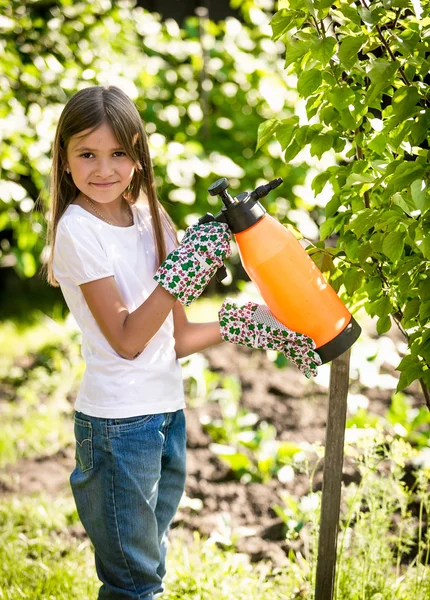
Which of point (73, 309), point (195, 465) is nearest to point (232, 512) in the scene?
point (195, 465)

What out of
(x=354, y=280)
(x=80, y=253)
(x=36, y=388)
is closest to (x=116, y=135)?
(x=80, y=253)

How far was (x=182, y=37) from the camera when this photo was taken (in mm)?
5051

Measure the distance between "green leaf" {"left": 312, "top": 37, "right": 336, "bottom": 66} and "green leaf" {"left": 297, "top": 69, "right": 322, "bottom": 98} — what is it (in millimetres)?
78

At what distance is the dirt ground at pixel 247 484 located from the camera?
277cm

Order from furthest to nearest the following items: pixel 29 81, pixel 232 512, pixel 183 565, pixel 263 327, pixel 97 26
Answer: pixel 97 26 < pixel 29 81 < pixel 232 512 < pixel 183 565 < pixel 263 327

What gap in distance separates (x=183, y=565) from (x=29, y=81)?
2.42 m

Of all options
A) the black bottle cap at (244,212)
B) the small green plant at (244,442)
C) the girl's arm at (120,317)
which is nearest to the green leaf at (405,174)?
the black bottle cap at (244,212)

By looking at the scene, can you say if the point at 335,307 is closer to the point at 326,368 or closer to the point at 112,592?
the point at 112,592

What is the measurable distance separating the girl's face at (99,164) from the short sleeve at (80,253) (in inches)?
3.4

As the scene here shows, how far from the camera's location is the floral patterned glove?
5.23ft

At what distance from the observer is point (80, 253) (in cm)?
172

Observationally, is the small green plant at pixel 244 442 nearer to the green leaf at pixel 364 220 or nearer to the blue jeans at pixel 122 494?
the blue jeans at pixel 122 494

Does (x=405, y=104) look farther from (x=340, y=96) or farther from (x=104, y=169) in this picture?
(x=104, y=169)

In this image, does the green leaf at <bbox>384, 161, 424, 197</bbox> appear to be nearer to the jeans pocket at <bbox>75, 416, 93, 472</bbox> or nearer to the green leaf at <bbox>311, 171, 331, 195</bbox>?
the green leaf at <bbox>311, 171, 331, 195</bbox>
